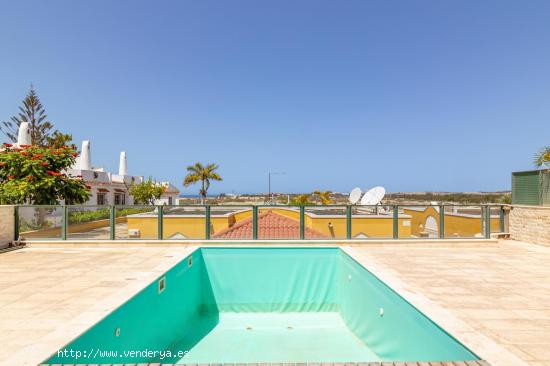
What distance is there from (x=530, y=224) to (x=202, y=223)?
1097 cm

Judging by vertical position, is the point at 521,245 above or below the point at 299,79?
below

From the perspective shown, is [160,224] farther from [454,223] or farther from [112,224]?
[454,223]

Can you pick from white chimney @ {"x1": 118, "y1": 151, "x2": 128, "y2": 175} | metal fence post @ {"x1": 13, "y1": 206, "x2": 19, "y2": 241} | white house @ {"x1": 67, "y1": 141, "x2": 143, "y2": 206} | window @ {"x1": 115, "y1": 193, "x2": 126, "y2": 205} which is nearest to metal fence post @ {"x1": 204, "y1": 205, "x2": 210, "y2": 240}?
metal fence post @ {"x1": 13, "y1": 206, "x2": 19, "y2": 241}

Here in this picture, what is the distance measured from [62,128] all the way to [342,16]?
37639mm

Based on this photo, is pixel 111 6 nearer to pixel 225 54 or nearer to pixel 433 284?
pixel 225 54

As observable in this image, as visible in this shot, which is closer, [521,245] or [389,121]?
[521,245]

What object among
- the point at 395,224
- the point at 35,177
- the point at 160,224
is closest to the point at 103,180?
the point at 35,177

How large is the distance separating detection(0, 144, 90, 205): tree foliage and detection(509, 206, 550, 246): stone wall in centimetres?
1935

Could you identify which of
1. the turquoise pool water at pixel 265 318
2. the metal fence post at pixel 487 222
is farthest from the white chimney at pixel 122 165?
the metal fence post at pixel 487 222

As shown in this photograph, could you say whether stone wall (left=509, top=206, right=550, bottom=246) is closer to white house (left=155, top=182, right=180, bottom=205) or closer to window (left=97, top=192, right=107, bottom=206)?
window (left=97, top=192, right=107, bottom=206)

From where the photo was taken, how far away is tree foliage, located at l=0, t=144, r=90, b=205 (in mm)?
13312

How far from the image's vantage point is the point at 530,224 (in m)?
9.77

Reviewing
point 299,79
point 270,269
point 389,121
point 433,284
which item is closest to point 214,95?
point 299,79

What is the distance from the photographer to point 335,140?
74.1m
